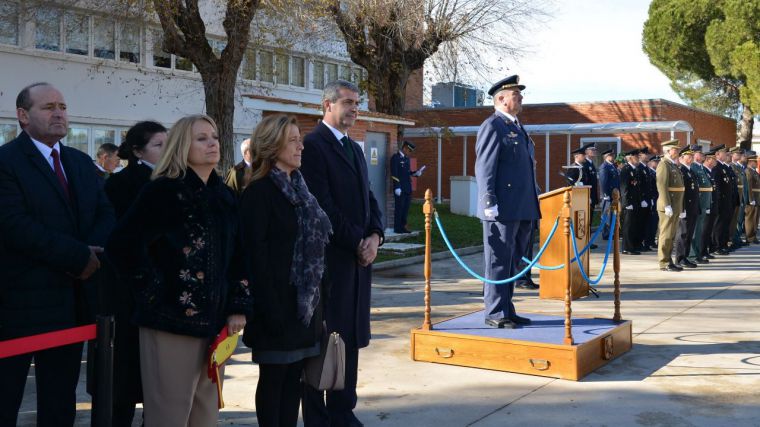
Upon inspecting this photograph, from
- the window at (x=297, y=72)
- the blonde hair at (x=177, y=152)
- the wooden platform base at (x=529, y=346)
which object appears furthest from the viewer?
the window at (x=297, y=72)

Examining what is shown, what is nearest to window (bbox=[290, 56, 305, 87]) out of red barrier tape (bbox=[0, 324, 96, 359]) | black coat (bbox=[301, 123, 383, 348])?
black coat (bbox=[301, 123, 383, 348])

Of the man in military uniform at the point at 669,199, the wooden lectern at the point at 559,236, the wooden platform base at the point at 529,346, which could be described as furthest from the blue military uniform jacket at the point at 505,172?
the man in military uniform at the point at 669,199

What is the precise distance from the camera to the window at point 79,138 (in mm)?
20953

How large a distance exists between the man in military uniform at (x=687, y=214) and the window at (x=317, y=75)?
1691 centimetres

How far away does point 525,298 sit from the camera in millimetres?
10688

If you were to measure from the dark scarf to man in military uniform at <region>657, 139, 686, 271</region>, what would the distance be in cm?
979

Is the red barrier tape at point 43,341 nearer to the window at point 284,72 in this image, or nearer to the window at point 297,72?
the window at point 284,72

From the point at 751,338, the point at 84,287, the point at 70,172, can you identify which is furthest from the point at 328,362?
the point at 751,338

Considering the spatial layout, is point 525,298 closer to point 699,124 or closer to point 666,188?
point 666,188

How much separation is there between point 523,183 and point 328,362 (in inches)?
130

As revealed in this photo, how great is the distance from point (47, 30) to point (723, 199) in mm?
16010

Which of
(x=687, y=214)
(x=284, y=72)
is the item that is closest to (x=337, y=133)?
(x=687, y=214)

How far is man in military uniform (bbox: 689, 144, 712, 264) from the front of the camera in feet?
47.3

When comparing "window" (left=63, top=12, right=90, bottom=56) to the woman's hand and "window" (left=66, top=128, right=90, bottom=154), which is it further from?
the woman's hand
